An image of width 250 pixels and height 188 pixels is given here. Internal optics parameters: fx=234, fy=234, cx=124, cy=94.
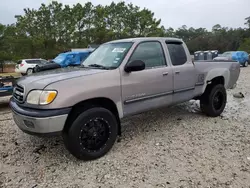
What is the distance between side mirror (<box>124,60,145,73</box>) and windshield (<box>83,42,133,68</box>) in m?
0.18

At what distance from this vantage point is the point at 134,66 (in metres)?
3.64

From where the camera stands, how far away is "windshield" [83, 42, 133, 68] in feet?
12.8

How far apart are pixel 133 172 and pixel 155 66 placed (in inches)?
76.5

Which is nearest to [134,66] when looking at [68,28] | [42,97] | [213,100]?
[42,97]

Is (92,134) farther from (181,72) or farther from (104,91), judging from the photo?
(181,72)

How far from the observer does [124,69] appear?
3717 millimetres

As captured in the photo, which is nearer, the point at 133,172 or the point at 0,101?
the point at 133,172

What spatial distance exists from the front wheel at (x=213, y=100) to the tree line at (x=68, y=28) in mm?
32165

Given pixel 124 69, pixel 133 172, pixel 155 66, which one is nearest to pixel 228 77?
pixel 155 66

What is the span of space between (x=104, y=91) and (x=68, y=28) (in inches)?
1502

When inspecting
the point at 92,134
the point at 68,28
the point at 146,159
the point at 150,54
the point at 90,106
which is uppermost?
the point at 68,28

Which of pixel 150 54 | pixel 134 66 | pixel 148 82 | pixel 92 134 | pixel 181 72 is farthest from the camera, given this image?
pixel 181 72

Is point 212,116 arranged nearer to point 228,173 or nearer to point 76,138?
point 228,173

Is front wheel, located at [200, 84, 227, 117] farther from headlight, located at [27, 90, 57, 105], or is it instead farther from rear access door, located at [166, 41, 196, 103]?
headlight, located at [27, 90, 57, 105]
